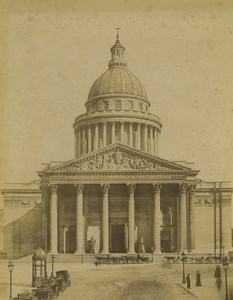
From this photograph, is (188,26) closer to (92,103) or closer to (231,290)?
(231,290)

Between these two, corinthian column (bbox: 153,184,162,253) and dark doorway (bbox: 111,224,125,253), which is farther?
dark doorway (bbox: 111,224,125,253)

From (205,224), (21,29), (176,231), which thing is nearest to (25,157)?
(21,29)

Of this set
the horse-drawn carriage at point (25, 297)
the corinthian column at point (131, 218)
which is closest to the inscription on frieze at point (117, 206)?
the corinthian column at point (131, 218)

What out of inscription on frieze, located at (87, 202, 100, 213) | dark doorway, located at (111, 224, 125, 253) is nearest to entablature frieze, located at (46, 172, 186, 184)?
inscription on frieze, located at (87, 202, 100, 213)

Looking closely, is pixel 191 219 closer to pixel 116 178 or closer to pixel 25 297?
pixel 116 178

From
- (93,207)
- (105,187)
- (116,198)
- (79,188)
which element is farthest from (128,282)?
(93,207)

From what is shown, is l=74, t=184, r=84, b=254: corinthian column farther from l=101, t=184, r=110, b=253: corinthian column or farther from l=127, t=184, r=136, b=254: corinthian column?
l=127, t=184, r=136, b=254: corinthian column

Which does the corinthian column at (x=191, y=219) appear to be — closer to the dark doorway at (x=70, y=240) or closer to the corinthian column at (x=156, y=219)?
the corinthian column at (x=156, y=219)
